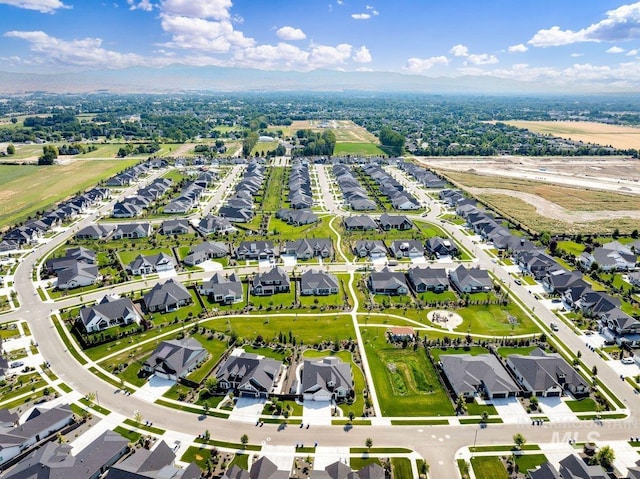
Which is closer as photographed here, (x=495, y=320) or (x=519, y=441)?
(x=519, y=441)

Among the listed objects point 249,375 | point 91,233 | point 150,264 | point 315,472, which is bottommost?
point 315,472

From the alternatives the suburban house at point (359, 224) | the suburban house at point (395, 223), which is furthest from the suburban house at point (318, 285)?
the suburban house at point (395, 223)

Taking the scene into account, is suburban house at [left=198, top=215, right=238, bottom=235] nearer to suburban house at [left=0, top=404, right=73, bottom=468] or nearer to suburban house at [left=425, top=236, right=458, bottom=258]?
suburban house at [left=425, top=236, right=458, bottom=258]

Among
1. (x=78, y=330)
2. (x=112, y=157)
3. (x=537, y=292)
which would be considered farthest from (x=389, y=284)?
(x=112, y=157)

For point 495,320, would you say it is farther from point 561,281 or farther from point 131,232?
point 131,232

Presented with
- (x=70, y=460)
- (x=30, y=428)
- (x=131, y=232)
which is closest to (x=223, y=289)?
(x=30, y=428)

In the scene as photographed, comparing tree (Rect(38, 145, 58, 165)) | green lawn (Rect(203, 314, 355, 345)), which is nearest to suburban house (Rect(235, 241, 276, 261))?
green lawn (Rect(203, 314, 355, 345))

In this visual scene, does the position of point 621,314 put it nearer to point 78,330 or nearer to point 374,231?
point 374,231
